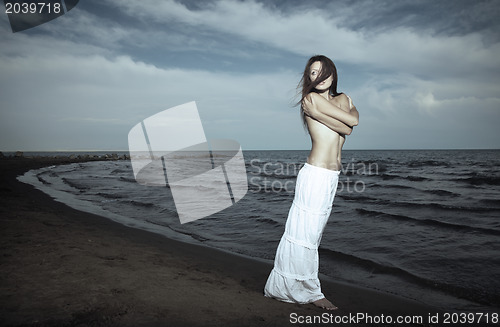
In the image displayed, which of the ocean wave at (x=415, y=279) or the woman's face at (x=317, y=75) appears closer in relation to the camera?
the woman's face at (x=317, y=75)

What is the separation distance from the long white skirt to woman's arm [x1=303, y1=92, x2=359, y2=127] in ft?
1.70

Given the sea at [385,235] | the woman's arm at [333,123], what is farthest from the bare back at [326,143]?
the sea at [385,235]

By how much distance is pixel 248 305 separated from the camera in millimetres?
2914

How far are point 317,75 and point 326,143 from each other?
2.21ft

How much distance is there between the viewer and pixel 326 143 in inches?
111

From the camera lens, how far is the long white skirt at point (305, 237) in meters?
2.81

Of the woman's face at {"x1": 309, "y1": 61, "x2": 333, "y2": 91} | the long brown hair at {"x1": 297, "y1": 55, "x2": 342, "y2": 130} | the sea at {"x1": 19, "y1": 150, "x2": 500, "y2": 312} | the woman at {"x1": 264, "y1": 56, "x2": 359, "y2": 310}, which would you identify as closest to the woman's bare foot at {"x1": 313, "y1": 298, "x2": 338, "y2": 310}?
the woman at {"x1": 264, "y1": 56, "x2": 359, "y2": 310}

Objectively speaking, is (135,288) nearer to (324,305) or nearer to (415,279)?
(324,305)

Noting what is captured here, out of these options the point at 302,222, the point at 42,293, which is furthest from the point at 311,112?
the point at 42,293

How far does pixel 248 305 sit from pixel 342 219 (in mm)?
6027

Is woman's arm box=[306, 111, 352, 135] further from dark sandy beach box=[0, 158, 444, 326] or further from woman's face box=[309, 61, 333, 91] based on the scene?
dark sandy beach box=[0, 158, 444, 326]

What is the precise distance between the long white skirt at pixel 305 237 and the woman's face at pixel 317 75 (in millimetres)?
793

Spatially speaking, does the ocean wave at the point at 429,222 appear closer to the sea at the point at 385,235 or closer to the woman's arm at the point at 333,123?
the sea at the point at 385,235

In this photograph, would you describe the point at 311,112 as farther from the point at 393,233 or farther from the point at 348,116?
the point at 393,233
